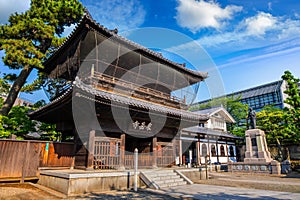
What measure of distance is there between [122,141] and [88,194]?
3920 mm

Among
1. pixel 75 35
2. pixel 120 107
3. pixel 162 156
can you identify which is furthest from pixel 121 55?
pixel 162 156

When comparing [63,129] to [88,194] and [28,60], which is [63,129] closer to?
[28,60]

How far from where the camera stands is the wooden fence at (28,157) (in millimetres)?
9500

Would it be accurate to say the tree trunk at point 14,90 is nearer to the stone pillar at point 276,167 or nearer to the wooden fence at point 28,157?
the wooden fence at point 28,157

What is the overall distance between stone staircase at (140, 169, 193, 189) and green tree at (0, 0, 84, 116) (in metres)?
11.0

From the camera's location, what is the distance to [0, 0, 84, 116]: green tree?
13758mm

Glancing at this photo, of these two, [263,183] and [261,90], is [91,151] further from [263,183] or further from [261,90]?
[261,90]

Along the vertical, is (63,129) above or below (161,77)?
below

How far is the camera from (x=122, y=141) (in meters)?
11.4

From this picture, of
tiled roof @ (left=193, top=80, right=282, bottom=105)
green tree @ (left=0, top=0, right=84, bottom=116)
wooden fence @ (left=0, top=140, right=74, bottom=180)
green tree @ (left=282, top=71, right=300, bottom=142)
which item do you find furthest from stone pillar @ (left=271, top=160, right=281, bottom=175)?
tiled roof @ (left=193, top=80, right=282, bottom=105)

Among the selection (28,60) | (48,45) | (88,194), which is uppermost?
(48,45)

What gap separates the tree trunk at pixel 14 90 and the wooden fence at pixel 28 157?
21.4 feet

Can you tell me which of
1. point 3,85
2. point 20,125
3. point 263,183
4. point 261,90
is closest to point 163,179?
point 263,183

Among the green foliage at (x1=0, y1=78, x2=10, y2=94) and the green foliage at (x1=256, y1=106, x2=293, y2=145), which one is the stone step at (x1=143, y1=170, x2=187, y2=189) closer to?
the green foliage at (x1=0, y1=78, x2=10, y2=94)
